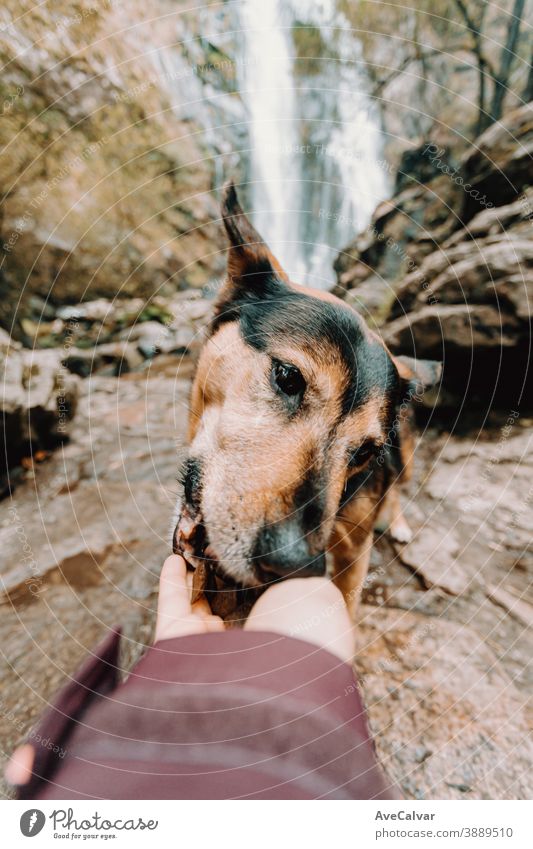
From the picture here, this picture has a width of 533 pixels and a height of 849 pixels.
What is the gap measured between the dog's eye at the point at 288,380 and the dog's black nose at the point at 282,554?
523 millimetres

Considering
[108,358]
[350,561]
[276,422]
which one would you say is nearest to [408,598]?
[350,561]

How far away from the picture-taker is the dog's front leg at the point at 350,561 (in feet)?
5.98

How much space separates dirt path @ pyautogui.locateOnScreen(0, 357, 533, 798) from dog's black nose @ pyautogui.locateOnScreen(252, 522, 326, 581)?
79 cm

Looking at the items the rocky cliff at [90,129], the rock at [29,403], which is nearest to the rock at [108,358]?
the rocky cliff at [90,129]

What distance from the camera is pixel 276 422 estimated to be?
1.28m

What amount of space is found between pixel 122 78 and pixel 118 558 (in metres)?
3.39

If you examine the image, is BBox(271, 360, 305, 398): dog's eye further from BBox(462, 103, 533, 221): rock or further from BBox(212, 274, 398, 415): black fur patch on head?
BBox(462, 103, 533, 221): rock

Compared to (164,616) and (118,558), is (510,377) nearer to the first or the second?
(164,616)

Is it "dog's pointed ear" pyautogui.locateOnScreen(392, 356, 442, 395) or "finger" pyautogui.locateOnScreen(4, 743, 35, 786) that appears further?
"dog's pointed ear" pyautogui.locateOnScreen(392, 356, 442, 395)

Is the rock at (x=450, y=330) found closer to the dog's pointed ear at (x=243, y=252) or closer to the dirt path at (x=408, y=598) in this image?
the dirt path at (x=408, y=598)

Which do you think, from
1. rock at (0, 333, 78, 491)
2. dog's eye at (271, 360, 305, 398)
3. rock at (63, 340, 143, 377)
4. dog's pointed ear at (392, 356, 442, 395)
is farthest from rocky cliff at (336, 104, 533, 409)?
rock at (63, 340, 143, 377)

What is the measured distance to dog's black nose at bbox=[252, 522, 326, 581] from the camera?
99cm

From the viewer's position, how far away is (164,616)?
1.09 metres

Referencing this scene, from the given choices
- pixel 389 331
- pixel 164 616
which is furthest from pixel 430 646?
pixel 389 331
